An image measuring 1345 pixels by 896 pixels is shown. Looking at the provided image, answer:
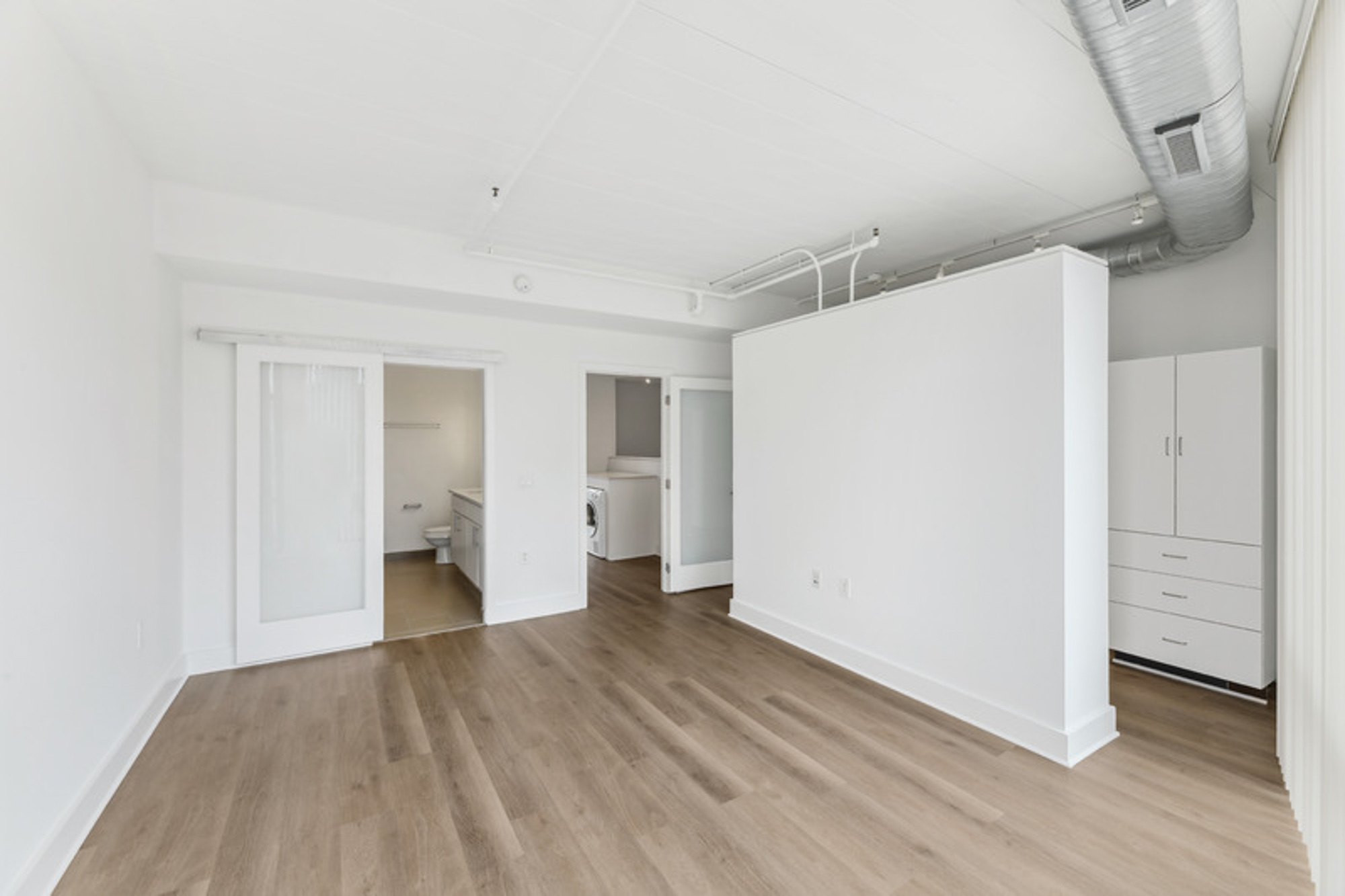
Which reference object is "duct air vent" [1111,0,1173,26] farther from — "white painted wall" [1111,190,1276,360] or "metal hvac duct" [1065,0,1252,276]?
"white painted wall" [1111,190,1276,360]

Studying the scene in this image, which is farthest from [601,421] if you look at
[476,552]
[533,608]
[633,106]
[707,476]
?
[633,106]

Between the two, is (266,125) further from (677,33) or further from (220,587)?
(220,587)

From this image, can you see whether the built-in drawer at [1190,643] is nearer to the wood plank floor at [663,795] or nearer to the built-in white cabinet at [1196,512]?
the built-in white cabinet at [1196,512]

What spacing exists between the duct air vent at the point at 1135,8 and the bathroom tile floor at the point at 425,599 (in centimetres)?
468

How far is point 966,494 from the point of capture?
290 cm

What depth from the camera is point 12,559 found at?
1577 mm

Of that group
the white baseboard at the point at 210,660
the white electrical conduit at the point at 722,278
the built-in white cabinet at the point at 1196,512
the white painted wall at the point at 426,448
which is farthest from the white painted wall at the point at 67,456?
the built-in white cabinet at the point at 1196,512

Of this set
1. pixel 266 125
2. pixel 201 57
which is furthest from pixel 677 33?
pixel 266 125

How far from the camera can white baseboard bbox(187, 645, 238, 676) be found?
340 cm

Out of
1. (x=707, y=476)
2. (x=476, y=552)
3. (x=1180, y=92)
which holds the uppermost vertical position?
(x=1180, y=92)

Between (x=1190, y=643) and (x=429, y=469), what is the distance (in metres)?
7.28

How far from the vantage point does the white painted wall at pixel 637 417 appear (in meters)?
7.93

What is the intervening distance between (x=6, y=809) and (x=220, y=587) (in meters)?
2.22

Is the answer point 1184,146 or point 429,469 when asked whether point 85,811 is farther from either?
point 429,469
